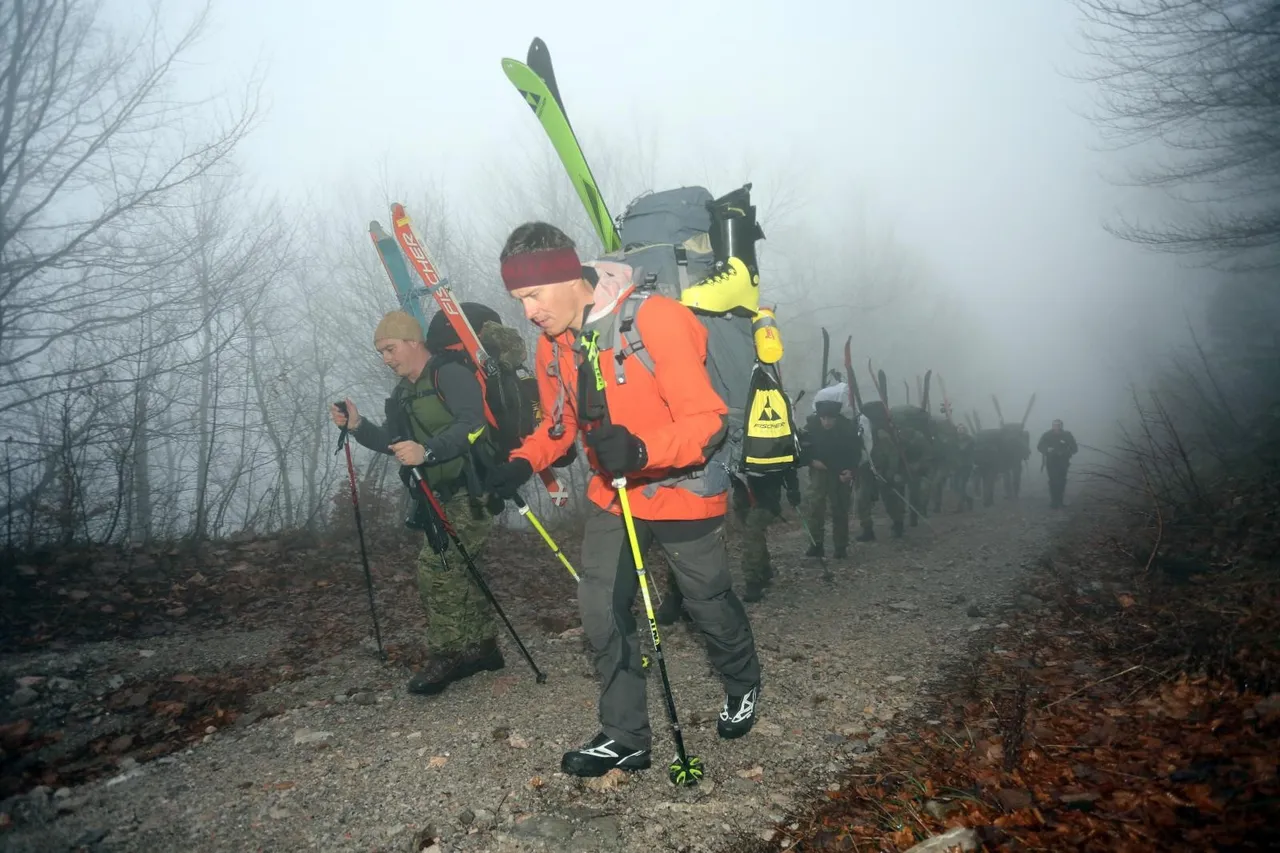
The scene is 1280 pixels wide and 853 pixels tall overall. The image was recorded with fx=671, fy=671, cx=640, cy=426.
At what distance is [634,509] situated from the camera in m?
3.13

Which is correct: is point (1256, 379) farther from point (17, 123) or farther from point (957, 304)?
point (957, 304)

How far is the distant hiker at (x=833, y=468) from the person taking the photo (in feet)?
31.6

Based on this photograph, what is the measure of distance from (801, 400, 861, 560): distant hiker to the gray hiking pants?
668cm

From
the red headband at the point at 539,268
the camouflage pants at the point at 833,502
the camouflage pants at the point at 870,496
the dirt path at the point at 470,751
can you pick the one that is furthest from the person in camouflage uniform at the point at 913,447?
the red headband at the point at 539,268

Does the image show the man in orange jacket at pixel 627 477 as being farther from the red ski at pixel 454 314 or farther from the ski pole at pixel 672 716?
the red ski at pixel 454 314

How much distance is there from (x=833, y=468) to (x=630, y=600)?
7077mm

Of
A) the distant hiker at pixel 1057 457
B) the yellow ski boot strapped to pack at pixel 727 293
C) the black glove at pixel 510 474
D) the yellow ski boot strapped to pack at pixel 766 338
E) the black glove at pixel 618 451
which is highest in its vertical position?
the yellow ski boot strapped to pack at pixel 727 293

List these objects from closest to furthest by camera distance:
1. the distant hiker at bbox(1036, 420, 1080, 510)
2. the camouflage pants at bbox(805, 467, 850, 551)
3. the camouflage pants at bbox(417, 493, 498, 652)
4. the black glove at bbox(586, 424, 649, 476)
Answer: the black glove at bbox(586, 424, 649, 476) → the camouflage pants at bbox(417, 493, 498, 652) → the camouflage pants at bbox(805, 467, 850, 551) → the distant hiker at bbox(1036, 420, 1080, 510)

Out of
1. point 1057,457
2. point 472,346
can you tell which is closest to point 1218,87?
point 1057,457

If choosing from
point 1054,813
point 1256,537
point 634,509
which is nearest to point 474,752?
point 634,509

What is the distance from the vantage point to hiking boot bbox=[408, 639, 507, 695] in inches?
174

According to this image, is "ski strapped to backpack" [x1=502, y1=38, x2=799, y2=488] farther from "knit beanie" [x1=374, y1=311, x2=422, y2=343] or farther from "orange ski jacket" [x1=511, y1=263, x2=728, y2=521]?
"knit beanie" [x1=374, y1=311, x2=422, y2=343]

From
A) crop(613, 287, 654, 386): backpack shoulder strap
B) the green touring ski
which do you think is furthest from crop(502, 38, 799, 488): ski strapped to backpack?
the green touring ski

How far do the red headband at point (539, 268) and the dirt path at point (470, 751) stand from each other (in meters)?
2.37
